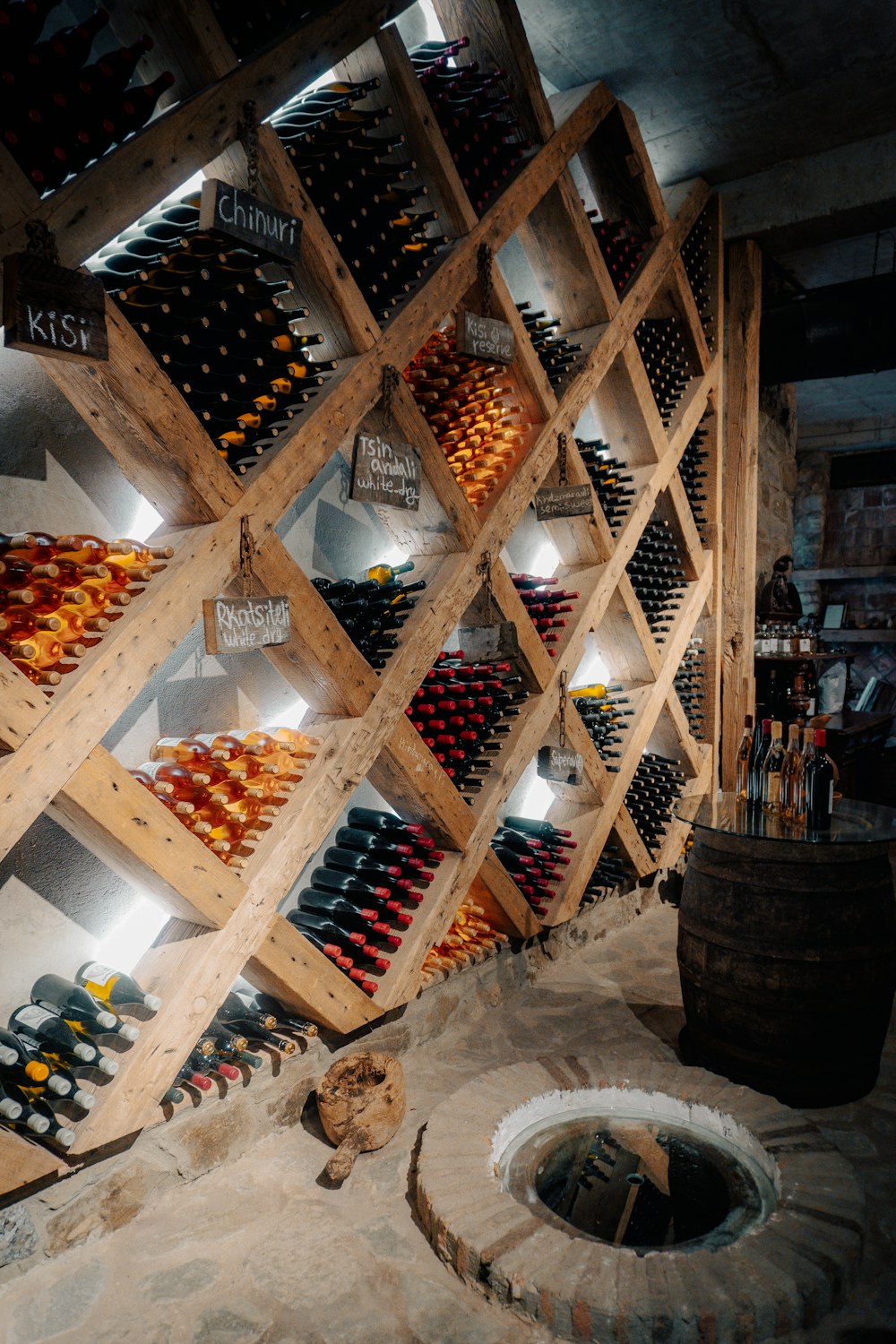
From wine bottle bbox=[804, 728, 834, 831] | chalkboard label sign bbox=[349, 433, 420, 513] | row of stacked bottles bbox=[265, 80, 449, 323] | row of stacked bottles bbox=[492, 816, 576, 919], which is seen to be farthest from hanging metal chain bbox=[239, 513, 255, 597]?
wine bottle bbox=[804, 728, 834, 831]

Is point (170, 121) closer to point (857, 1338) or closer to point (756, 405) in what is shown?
point (857, 1338)

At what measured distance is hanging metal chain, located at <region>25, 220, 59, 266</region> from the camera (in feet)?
6.58

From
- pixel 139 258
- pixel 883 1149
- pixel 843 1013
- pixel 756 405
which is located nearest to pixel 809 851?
pixel 843 1013

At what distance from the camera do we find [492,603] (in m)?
3.66

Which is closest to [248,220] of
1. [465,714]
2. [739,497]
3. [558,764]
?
[465,714]

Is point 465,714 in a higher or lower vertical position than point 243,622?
higher

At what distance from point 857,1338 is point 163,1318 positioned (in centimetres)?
165

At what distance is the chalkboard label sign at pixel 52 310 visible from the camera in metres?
1.91

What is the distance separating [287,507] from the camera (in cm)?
271

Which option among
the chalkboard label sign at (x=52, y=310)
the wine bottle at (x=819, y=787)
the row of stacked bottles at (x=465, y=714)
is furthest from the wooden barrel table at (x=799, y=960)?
the chalkboard label sign at (x=52, y=310)

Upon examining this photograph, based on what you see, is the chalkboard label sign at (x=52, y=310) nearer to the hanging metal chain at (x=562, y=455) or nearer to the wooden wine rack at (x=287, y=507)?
the wooden wine rack at (x=287, y=507)

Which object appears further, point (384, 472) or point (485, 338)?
point (485, 338)

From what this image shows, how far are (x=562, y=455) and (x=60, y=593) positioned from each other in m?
2.47

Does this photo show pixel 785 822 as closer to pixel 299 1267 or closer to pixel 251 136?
pixel 299 1267
